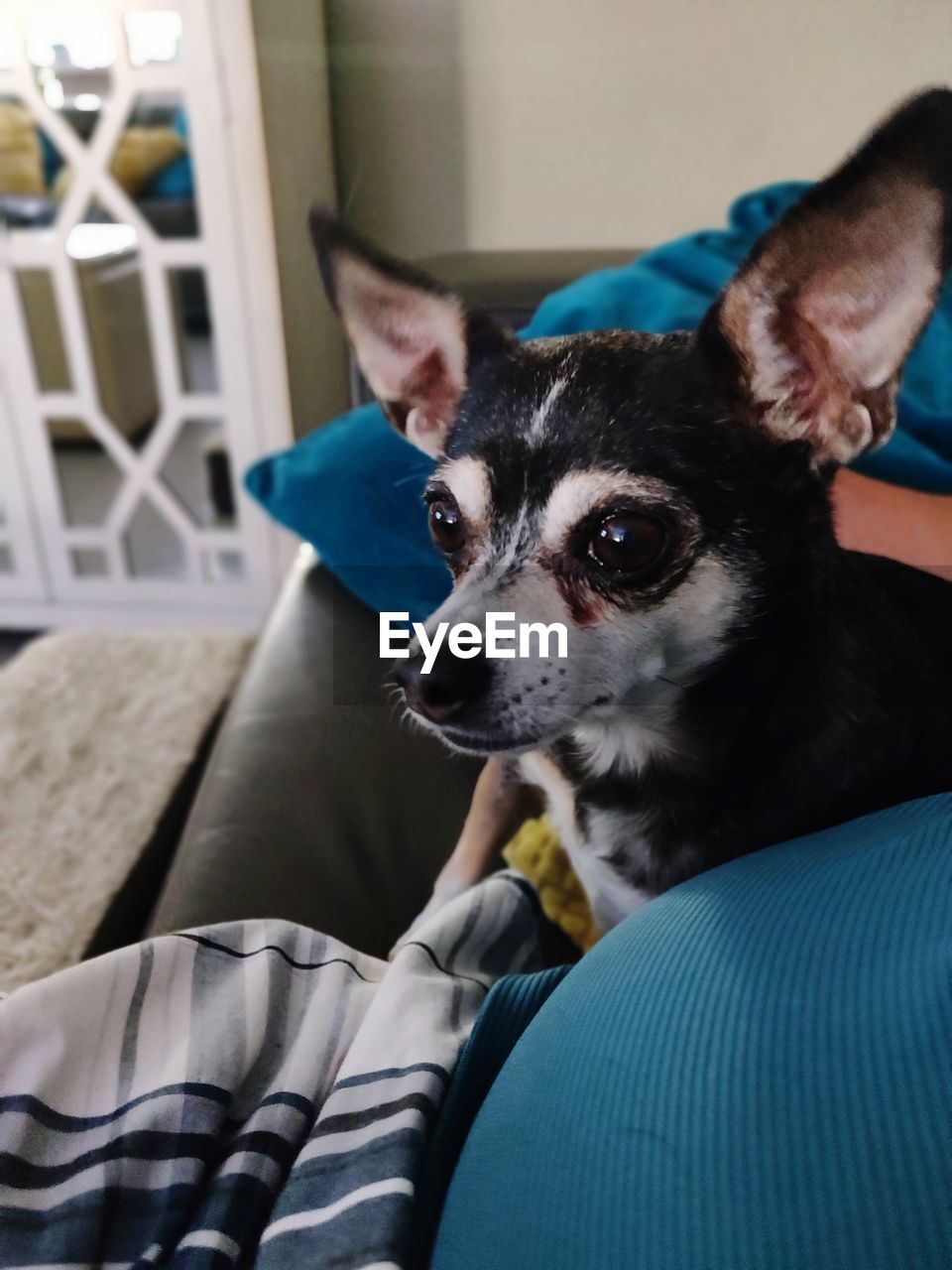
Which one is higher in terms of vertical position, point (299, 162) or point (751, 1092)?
point (299, 162)

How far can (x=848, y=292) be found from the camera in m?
0.39

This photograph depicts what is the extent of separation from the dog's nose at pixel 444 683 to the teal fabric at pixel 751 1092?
133 millimetres

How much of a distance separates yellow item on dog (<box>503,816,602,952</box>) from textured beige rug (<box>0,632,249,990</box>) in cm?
34

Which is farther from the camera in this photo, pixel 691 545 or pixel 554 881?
pixel 554 881

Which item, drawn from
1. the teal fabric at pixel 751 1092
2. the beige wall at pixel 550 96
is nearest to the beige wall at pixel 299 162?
the beige wall at pixel 550 96

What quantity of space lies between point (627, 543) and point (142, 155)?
62cm

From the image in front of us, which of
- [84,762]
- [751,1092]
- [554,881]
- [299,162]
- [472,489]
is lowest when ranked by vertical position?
[84,762]

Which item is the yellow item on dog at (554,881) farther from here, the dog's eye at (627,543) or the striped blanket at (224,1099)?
the dog's eye at (627,543)

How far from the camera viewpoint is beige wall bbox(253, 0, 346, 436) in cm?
44

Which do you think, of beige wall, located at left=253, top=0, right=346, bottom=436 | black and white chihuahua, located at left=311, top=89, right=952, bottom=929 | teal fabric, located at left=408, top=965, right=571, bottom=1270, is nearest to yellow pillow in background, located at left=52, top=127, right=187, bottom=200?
beige wall, located at left=253, top=0, right=346, bottom=436

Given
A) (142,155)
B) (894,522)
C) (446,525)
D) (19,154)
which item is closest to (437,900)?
(446,525)

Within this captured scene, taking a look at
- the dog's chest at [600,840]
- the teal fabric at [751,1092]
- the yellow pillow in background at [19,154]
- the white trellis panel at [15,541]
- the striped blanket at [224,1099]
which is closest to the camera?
the teal fabric at [751,1092]

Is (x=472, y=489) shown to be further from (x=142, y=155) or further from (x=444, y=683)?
(x=142, y=155)

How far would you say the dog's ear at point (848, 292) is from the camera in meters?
0.33
